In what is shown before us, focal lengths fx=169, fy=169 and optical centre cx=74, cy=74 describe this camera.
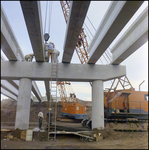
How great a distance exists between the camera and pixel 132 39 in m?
9.18

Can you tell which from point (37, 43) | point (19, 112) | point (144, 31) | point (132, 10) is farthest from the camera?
point (19, 112)

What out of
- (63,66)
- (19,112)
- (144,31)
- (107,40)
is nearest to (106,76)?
(63,66)

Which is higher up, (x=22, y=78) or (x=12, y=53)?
(x=12, y=53)

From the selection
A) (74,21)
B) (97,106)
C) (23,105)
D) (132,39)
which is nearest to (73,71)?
(97,106)

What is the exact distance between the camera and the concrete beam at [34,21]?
6256mm

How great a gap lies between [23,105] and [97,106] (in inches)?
211

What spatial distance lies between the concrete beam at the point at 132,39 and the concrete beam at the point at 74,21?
9.57ft

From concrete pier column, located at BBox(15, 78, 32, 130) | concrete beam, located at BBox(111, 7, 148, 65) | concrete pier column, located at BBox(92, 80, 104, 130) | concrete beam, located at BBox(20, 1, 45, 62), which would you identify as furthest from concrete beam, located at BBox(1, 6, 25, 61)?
concrete pier column, located at BBox(92, 80, 104, 130)

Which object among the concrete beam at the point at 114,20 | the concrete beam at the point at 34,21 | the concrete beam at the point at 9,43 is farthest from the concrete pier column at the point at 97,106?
the concrete beam at the point at 9,43

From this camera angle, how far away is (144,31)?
780 centimetres

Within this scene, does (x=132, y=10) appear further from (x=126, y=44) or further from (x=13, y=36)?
(x=13, y=36)

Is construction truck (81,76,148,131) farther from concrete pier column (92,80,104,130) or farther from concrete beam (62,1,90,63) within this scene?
concrete beam (62,1,90,63)

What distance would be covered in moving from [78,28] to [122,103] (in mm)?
10717

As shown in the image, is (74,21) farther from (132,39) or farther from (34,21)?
(132,39)
